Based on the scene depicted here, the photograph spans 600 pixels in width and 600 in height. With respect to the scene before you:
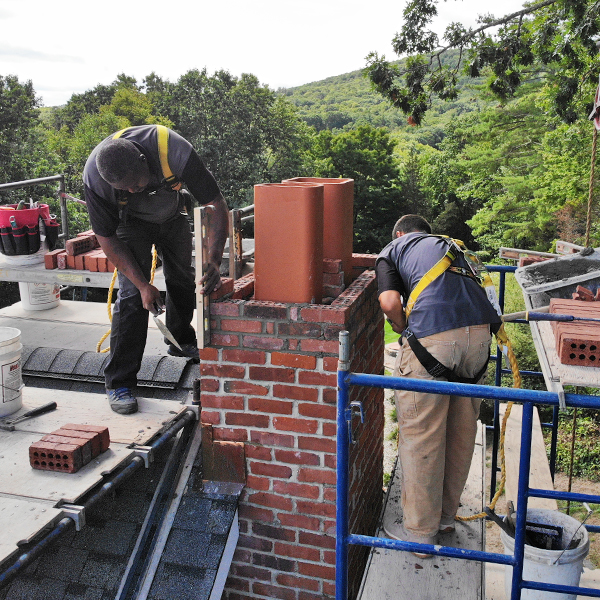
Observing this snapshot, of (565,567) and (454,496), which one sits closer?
(565,567)

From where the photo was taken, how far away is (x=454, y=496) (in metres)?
3.48

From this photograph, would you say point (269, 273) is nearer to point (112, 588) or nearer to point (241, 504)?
point (241, 504)

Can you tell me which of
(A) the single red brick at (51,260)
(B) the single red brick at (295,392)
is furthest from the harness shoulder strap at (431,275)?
(A) the single red brick at (51,260)

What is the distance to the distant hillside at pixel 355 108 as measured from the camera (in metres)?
90.8

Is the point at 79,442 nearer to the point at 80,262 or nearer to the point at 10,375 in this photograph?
the point at 10,375

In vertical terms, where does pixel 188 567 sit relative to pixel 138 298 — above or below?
below

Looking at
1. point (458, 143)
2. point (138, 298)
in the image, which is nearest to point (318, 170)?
point (458, 143)

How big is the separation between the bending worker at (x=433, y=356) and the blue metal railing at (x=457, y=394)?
903 mm

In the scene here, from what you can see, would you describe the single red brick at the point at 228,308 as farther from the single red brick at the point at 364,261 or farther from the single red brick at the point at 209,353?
the single red brick at the point at 364,261

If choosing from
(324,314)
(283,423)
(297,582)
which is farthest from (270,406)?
(297,582)

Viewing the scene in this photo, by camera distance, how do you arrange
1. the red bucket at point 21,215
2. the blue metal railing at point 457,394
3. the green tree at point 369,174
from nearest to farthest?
1. the blue metal railing at point 457,394
2. the red bucket at point 21,215
3. the green tree at point 369,174

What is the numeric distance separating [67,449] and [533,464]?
4.27 metres

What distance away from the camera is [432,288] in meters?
3.23

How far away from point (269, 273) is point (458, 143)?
4966 centimetres
